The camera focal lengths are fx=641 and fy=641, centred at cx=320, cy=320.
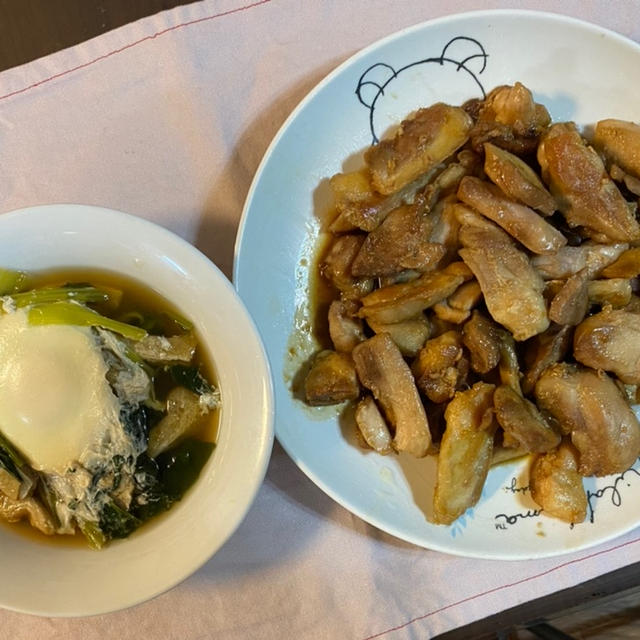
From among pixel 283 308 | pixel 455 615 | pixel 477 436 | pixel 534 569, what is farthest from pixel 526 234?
pixel 455 615

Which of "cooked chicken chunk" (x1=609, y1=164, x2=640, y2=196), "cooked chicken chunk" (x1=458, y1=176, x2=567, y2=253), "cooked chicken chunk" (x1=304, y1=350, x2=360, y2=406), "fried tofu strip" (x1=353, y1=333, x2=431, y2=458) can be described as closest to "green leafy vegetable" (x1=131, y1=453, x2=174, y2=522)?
"cooked chicken chunk" (x1=304, y1=350, x2=360, y2=406)

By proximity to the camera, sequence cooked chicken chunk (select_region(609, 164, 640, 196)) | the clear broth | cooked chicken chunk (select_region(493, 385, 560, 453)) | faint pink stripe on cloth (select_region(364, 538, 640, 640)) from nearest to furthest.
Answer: the clear broth, cooked chicken chunk (select_region(493, 385, 560, 453)), cooked chicken chunk (select_region(609, 164, 640, 196)), faint pink stripe on cloth (select_region(364, 538, 640, 640))

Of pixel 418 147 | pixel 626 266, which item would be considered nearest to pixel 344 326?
pixel 418 147

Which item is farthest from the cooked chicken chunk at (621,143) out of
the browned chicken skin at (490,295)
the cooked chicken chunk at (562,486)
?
the cooked chicken chunk at (562,486)

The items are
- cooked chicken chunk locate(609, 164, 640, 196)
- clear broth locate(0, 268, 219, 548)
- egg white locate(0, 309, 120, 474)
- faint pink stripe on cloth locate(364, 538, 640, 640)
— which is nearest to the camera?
egg white locate(0, 309, 120, 474)

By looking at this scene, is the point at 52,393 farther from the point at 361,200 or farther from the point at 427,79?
the point at 427,79

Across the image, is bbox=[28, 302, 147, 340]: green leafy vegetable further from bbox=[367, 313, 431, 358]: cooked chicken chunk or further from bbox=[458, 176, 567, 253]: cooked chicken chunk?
bbox=[458, 176, 567, 253]: cooked chicken chunk
